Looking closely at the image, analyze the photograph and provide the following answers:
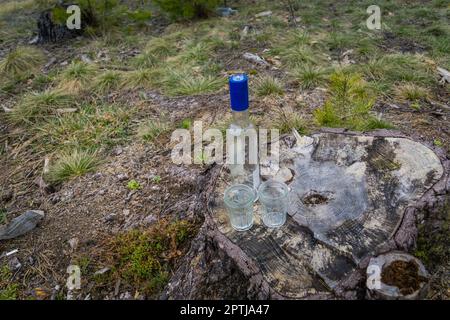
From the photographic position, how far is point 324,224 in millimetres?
1840

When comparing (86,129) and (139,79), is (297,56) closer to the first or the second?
(139,79)

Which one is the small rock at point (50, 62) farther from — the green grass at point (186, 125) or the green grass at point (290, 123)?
the green grass at point (290, 123)

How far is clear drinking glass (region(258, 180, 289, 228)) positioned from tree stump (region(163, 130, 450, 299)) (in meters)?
0.04

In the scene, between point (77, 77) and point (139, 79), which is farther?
point (77, 77)

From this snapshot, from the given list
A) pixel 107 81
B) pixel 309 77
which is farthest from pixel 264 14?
pixel 107 81

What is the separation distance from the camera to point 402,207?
74.4 inches

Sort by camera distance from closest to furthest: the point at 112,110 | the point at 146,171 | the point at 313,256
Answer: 1. the point at 313,256
2. the point at 146,171
3. the point at 112,110

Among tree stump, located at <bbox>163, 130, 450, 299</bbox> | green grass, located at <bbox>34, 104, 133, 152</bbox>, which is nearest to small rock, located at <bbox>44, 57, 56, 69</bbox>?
green grass, located at <bbox>34, 104, 133, 152</bbox>

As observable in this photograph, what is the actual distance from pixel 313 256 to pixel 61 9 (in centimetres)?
601

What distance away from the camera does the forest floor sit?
8.09 feet

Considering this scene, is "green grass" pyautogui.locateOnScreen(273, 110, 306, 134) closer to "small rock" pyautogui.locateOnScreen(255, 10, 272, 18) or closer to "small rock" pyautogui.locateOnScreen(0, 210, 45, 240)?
"small rock" pyautogui.locateOnScreen(0, 210, 45, 240)

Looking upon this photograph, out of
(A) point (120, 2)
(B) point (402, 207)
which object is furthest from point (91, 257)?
(A) point (120, 2)

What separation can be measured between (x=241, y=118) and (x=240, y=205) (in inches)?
17.2
